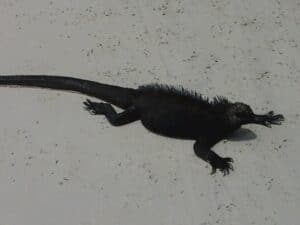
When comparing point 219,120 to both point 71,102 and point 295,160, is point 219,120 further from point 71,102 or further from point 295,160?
point 71,102

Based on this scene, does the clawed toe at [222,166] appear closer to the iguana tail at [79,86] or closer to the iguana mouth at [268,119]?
the iguana mouth at [268,119]

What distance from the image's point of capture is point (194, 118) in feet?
15.1

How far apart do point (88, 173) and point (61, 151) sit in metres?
0.33

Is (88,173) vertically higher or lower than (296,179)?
lower

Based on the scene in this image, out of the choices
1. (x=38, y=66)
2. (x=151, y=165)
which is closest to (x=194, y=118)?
(x=151, y=165)

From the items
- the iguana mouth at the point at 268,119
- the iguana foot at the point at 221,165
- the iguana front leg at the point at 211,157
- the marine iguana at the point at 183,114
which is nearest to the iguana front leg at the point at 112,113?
the marine iguana at the point at 183,114

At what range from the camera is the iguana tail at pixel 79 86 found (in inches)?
195

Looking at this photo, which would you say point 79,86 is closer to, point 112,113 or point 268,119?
point 112,113

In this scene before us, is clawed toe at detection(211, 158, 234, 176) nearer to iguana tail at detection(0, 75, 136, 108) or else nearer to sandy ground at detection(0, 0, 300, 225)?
sandy ground at detection(0, 0, 300, 225)

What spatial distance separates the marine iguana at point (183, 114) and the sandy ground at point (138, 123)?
0.08 m

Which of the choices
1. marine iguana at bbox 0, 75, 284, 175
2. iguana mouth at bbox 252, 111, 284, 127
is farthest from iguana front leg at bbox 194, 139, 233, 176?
iguana mouth at bbox 252, 111, 284, 127

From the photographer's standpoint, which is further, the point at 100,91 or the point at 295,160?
the point at 100,91

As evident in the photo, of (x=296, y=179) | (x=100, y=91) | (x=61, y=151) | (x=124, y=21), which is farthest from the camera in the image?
(x=124, y=21)

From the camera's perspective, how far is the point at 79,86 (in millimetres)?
5141
